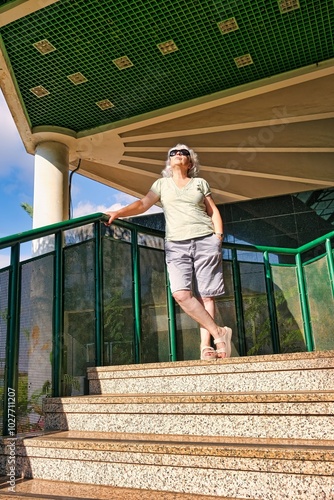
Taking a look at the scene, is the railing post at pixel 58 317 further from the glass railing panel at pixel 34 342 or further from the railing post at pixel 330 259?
the railing post at pixel 330 259

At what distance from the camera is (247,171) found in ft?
35.9

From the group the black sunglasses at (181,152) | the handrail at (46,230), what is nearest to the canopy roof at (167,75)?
the black sunglasses at (181,152)

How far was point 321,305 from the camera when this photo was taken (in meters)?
5.66

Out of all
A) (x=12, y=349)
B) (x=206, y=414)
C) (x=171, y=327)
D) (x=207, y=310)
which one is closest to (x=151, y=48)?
(x=171, y=327)

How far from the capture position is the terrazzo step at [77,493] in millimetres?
2273

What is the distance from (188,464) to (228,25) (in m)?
5.42

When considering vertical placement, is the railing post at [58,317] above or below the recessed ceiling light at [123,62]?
below

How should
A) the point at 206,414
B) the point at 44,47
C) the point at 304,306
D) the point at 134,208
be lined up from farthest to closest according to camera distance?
the point at 44,47 < the point at 304,306 < the point at 134,208 < the point at 206,414

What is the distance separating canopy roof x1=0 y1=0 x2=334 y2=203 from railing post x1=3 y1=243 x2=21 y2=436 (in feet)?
11.6

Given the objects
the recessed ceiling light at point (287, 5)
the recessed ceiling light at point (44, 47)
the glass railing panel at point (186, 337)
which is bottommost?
the glass railing panel at point (186, 337)

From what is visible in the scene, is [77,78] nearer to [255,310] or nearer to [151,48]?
[151,48]

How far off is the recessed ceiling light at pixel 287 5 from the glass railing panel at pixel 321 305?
321 cm

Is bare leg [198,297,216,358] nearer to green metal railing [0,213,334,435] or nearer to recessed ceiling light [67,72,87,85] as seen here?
green metal railing [0,213,334,435]

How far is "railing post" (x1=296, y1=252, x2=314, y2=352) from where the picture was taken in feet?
18.8
